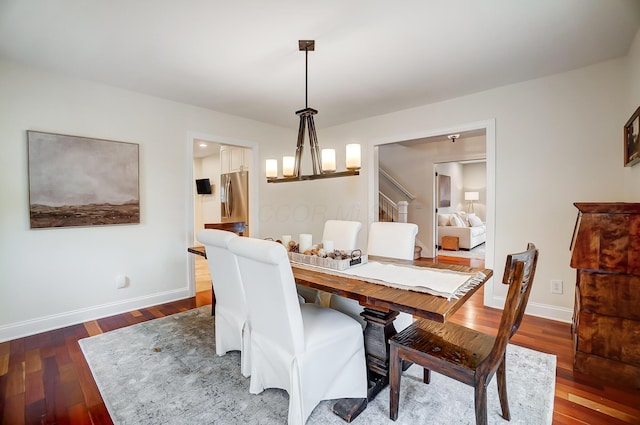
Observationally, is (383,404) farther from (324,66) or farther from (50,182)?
(50,182)

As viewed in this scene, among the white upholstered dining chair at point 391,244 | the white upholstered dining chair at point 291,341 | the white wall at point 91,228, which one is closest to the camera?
the white upholstered dining chair at point 291,341

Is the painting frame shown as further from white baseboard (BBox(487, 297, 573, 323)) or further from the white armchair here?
the white armchair

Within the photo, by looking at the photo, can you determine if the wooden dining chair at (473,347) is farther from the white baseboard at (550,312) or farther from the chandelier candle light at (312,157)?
the white baseboard at (550,312)

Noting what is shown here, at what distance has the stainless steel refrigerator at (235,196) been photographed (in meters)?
4.78

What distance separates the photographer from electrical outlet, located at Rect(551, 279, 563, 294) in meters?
2.89

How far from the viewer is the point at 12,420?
1600mm

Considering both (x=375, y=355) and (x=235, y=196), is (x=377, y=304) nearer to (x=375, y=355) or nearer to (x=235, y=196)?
(x=375, y=355)

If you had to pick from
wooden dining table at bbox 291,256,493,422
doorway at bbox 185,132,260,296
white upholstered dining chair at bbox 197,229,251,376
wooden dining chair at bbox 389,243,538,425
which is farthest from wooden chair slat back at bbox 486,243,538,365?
doorway at bbox 185,132,260,296

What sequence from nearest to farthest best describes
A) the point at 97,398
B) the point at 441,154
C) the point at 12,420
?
the point at 12,420 < the point at 97,398 < the point at 441,154

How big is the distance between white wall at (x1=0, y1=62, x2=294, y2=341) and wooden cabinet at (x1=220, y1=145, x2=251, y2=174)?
2.70 ft

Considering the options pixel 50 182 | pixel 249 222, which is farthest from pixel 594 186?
pixel 50 182

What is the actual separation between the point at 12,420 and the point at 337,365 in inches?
72.4

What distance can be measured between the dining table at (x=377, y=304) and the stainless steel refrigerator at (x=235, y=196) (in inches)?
118

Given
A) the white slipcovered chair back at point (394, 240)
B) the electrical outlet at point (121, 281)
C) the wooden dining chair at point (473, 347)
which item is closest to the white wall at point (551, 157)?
the white slipcovered chair back at point (394, 240)
